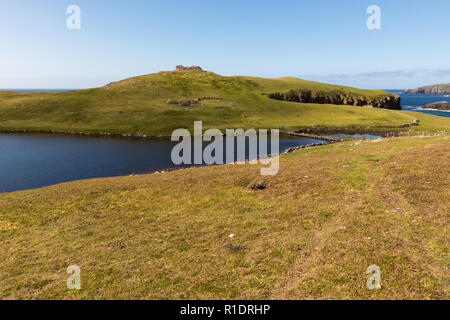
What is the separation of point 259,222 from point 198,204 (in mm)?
7997

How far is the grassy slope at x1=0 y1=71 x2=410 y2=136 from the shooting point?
108 metres

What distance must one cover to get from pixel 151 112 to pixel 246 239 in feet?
373

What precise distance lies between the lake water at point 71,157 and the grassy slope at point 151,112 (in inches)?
619

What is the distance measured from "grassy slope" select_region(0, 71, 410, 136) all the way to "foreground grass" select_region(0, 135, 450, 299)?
7691 centimetres

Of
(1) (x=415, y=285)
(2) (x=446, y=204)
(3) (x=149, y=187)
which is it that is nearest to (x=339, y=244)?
(1) (x=415, y=285)

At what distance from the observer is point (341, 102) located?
189750 millimetres
